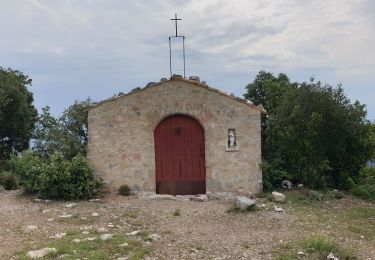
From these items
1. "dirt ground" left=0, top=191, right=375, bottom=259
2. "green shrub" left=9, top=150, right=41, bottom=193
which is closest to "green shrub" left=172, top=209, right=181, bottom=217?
"dirt ground" left=0, top=191, right=375, bottom=259

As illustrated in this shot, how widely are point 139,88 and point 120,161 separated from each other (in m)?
2.23

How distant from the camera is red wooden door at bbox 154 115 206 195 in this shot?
14.3 m

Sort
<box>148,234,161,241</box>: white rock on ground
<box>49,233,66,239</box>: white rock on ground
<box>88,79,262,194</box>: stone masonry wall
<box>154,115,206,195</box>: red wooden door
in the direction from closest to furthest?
1. <box>49,233,66,239</box>: white rock on ground
2. <box>148,234,161,241</box>: white rock on ground
3. <box>88,79,262,194</box>: stone masonry wall
4. <box>154,115,206,195</box>: red wooden door

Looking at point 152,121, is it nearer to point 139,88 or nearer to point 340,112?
point 139,88

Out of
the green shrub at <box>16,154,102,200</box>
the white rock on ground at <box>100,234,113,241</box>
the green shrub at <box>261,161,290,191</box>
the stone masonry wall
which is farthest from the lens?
the green shrub at <box>261,161,290,191</box>

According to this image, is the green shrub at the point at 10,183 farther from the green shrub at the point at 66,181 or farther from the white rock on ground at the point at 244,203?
the white rock on ground at the point at 244,203

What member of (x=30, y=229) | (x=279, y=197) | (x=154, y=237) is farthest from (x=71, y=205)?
(x=279, y=197)

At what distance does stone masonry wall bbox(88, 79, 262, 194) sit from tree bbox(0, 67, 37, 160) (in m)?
13.9

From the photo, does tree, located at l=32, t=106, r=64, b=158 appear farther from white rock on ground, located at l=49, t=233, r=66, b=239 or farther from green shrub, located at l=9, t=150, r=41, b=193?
white rock on ground, located at l=49, t=233, r=66, b=239

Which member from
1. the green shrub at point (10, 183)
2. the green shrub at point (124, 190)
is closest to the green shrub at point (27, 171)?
the green shrub at point (10, 183)

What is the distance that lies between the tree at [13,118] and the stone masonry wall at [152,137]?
1391 centimetres

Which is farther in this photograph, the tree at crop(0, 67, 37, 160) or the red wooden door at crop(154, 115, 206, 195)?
the tree at crop(0, 67, 37, 160)

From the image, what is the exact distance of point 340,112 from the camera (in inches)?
588

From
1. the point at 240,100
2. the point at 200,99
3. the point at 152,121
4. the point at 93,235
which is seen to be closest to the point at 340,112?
the point at 240,100
